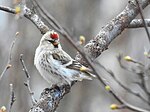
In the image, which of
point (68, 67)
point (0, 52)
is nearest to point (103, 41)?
point (68, 67)

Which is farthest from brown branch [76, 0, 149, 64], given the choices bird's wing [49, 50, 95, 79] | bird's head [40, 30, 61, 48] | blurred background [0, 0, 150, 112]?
blurred background [0, 0, 150, 112]

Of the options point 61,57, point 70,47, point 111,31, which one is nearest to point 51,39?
point 61,57

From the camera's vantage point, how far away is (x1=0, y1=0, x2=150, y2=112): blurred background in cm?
812

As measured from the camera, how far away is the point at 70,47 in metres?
9.19

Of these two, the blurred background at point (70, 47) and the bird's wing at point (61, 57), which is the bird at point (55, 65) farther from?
the blurred background at point (70, 47)

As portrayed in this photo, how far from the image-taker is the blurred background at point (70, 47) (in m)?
8.12

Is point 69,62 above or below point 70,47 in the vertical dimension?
below

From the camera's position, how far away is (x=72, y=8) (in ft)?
33.4

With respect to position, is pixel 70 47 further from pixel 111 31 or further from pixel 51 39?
pixel 111 31

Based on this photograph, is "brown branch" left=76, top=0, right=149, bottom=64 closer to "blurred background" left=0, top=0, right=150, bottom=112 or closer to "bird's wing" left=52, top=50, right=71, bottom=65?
"bird's wing" left=52, top=50, right=71, bottom=65

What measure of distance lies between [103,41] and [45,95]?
0.75 m

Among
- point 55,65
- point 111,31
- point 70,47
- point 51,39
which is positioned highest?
point 70,47

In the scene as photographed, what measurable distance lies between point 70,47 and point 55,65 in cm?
505

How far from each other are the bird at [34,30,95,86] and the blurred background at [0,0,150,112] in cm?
327
